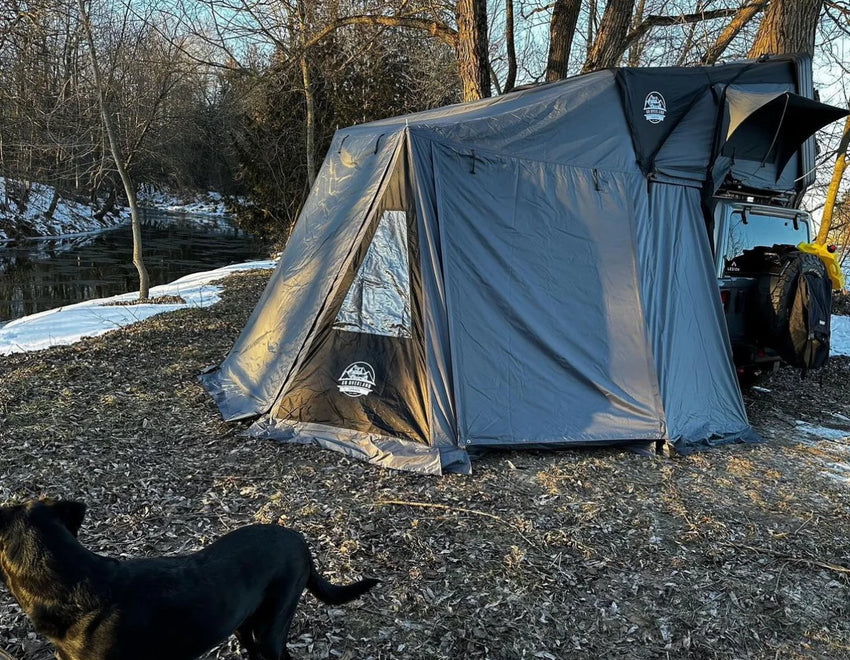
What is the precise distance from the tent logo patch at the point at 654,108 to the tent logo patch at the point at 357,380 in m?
3.10

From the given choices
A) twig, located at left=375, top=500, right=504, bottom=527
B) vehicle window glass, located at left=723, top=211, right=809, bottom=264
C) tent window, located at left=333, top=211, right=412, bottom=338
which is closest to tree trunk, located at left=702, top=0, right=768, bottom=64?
vehicle window glass, located at left=723, top=211, right=809, bottom=264

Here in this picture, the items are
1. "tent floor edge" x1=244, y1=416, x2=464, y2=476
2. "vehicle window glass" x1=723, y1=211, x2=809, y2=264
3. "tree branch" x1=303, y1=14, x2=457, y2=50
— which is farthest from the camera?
"tree branch" x1=303, y1=14, x2=457, y2=50

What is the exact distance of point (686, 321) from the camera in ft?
16.7

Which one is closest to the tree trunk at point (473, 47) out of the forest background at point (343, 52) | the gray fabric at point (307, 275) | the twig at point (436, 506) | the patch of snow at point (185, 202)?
the forest background at point (343, 52)

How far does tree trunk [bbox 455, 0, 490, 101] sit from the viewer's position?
26.6 ft

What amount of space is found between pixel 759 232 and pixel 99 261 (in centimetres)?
2084

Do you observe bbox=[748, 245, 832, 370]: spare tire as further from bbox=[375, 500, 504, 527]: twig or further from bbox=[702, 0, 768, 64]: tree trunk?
bbox=[702, 0, 768, 64]: tree trunk

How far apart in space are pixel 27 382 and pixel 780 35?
9488 millimetres

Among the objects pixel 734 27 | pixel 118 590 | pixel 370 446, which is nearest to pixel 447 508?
pixel 370 446

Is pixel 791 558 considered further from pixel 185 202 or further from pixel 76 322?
pixel 185 202

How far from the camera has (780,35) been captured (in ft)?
24.3

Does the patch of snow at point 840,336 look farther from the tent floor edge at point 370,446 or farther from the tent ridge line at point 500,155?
the tent floor edge at point 370,446

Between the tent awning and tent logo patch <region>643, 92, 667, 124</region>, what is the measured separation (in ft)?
2.05

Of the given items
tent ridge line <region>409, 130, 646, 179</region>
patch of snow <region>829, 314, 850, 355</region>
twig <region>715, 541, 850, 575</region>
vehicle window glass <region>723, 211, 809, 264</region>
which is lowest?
patch of snow <region>829, 314, 850, 355</region>
